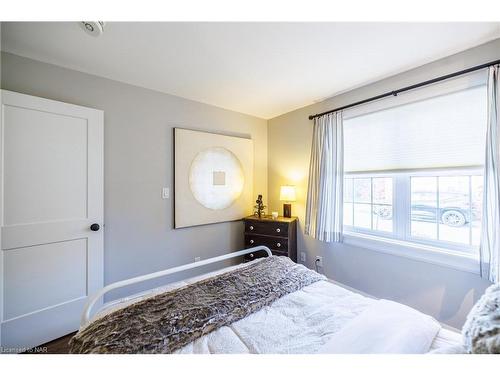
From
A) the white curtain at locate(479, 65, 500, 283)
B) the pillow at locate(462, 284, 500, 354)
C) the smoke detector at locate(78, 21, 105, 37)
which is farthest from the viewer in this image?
the white curtain at locate(479, 65, 500, 283)

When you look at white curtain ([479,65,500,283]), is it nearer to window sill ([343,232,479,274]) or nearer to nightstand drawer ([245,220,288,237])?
window sill ([343,232,479,274])

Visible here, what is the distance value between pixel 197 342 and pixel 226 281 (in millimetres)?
463

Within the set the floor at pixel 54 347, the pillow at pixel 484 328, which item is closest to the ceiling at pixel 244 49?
the pillow at pixel 484 328

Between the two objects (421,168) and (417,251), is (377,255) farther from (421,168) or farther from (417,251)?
(421,168)

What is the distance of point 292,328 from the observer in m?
0.98

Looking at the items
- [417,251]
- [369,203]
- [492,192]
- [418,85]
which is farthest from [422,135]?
[417,251]

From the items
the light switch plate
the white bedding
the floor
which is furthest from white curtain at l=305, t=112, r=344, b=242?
the floor

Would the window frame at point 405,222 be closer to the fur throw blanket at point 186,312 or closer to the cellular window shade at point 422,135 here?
the cellular window shade at point 422,135

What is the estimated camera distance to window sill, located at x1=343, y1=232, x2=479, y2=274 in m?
1.59

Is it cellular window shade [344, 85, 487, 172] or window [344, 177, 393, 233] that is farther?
window [344, 177, 393, 233]

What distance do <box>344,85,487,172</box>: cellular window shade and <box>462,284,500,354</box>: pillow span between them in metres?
1.34
